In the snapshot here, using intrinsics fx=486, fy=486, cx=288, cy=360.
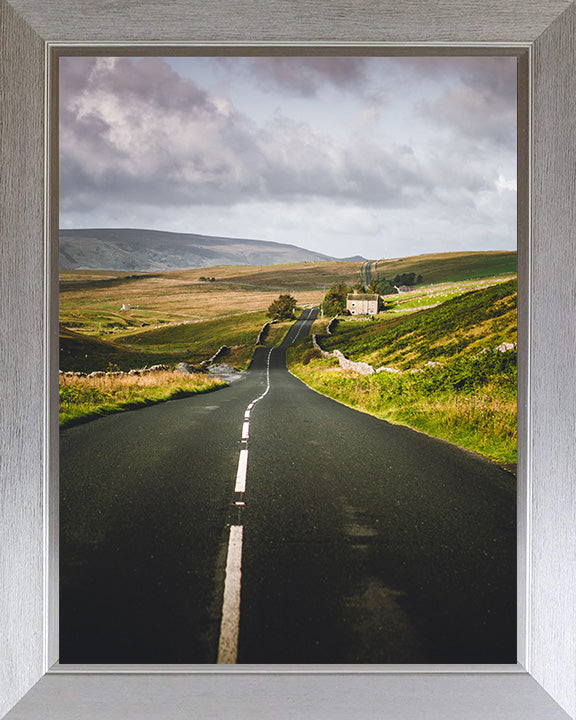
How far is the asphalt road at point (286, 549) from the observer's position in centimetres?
240

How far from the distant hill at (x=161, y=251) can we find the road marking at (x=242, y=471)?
163 centimetres

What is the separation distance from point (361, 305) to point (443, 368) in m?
0.97

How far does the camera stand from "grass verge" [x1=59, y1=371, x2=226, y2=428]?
3.93 m

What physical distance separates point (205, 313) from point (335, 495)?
2.14 m

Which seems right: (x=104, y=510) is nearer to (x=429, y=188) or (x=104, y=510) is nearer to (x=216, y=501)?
(x=216, y=501)

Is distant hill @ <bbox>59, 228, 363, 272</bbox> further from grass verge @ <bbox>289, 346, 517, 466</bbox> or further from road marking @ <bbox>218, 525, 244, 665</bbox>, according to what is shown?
road marking @ <bbox>218, 525, 244, 665</bbox>

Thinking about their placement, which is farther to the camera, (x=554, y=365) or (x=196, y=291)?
(x=196, y=291)

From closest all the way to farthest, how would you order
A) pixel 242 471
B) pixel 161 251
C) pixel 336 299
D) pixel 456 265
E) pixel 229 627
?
pixel 229 627
pixel 242 471
pixel 456 265
pixel 161 251
pixel 336 299

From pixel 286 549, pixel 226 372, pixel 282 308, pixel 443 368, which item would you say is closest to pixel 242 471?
pixel 286 549

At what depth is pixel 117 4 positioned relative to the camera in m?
2.31

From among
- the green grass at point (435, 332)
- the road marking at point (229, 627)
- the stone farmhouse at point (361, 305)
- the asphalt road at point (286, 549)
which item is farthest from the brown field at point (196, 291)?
the road marking at point (229, 627)

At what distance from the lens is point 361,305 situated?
458 cm

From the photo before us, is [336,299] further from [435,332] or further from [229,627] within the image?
[229,627]

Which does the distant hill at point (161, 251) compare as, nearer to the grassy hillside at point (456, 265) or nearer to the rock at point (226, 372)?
the grassy hillside at point (456, 265)
